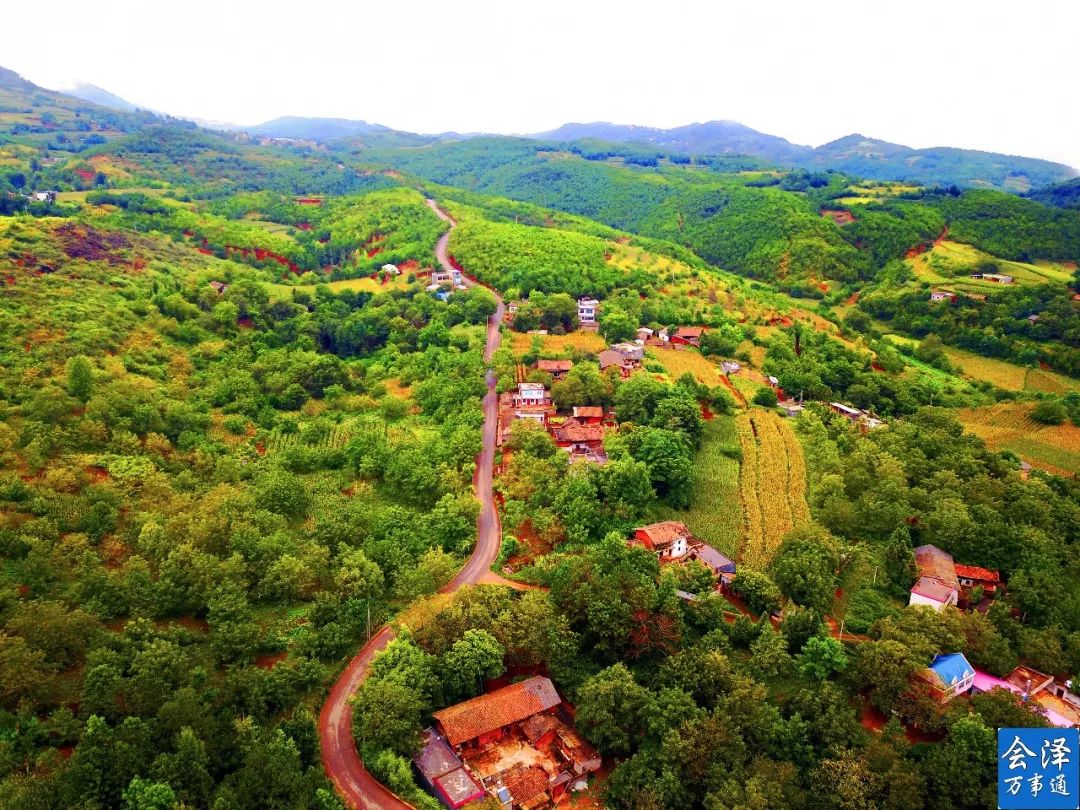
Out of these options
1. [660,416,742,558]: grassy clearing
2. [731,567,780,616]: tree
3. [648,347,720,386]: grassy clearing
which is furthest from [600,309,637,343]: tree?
[731,567,780,616]: tree

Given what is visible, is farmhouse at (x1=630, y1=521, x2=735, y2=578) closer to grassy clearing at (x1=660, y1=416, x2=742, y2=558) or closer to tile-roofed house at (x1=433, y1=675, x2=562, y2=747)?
grassy clearing at (x1=660, y1=416, x2=742, y2=558)

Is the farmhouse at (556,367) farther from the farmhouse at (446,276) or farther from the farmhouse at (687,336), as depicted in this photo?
the farmhouse at (446,276)

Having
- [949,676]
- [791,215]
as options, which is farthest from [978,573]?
[791,215]

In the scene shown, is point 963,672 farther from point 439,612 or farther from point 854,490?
point 439,612

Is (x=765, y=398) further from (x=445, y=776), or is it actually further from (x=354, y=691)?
(x=445, y=776)

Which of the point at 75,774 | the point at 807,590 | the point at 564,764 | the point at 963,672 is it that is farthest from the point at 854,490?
the point at 75,774
